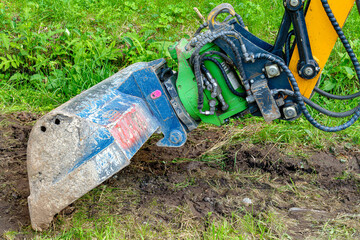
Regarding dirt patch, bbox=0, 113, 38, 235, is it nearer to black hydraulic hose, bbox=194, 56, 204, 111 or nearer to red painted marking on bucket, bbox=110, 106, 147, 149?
red painted marking on bucket, bbox=110, 106, 147, 149

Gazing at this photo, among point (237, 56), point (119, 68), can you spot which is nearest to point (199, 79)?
point (237, 56)

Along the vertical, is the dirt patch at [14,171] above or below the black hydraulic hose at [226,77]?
below

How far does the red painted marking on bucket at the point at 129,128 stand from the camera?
2.28m

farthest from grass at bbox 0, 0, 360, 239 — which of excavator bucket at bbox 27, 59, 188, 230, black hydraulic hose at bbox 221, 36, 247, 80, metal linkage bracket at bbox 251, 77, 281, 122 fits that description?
black hydraulic hose at bbox 221, 36, 247, 80

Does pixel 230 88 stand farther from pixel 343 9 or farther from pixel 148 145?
pixel 148 145

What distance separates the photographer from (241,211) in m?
2.66

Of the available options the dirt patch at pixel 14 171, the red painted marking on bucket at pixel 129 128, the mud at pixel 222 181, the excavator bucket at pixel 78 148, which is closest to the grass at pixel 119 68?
the mud at pixel 222 181

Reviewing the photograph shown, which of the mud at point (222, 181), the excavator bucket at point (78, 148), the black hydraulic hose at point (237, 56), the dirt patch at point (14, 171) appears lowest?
the dirt patch at point (14, 171)

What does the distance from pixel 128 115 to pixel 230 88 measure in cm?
68

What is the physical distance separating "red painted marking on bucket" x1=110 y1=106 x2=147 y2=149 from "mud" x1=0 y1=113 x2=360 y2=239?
582mm

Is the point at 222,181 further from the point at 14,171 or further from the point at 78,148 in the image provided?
the point at 14,171

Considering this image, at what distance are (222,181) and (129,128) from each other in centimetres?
103

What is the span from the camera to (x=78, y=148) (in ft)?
7.36

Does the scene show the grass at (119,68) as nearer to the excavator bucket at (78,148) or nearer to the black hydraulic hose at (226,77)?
the excavator bucket at (78,148)
